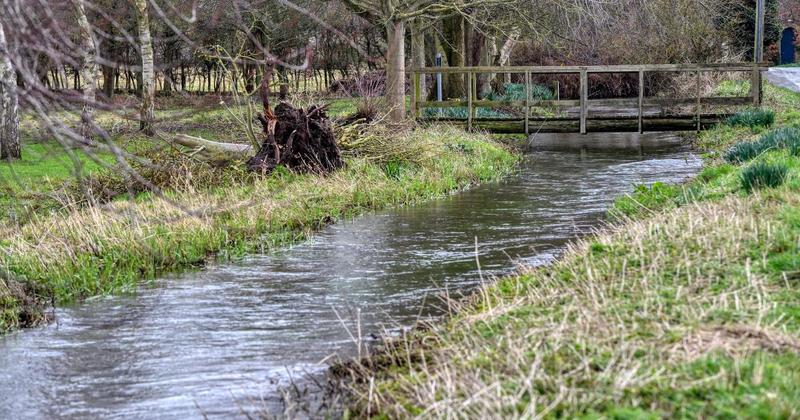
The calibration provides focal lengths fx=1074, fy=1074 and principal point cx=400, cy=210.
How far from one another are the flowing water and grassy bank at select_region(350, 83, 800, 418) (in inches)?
32.9

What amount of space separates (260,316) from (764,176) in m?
5.45

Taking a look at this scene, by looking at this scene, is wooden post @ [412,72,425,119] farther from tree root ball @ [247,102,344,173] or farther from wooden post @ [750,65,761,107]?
tree root ball @ [247,102,344,173]

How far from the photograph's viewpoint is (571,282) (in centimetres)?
851

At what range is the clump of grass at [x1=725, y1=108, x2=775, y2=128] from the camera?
2177 centimetres

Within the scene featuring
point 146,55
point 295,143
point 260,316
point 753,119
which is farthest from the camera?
point 146,55

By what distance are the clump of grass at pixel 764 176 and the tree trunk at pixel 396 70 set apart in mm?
13063

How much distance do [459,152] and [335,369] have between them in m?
14.4

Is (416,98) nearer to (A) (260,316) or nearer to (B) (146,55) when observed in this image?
(B) (146,55)

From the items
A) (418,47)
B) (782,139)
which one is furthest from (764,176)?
(418,47)

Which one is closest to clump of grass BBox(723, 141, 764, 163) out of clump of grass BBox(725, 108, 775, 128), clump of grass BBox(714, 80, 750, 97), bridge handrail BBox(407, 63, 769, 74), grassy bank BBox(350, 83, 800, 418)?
grassy bank BBox(350, 83, 800, 418)

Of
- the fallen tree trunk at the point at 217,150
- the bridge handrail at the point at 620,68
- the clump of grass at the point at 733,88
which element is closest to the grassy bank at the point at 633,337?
the fallen tree trunk at the point at 217,150

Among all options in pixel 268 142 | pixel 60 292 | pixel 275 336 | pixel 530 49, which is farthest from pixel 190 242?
pixel 530 49

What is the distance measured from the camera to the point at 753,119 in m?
22.2

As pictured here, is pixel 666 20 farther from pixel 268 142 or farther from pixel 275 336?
pixel 275 336
